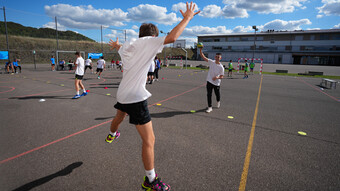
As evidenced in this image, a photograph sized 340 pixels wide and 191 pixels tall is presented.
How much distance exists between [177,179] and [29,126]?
413 centimetres

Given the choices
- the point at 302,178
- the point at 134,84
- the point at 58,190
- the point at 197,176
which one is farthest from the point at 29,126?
the point at 302,178

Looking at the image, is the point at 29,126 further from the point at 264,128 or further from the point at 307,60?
the point at 307,60

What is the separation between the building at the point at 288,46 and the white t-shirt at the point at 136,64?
4765cm

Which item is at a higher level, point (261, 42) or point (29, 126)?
point (261, 42)

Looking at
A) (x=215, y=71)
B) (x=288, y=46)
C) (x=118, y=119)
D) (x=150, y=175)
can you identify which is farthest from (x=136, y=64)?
(x=288, y=46)

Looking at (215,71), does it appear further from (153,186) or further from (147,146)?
(153,186)

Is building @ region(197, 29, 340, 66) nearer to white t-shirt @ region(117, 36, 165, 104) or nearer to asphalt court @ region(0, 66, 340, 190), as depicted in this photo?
asphalt court @ region(0, 66, 340, 190)

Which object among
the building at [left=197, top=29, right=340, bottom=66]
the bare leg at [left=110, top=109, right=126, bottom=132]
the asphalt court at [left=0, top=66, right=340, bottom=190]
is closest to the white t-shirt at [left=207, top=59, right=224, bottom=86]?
the asphalt court at [left=0, top=66, right=340, bottom=190]

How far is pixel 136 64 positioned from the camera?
216 centimetres

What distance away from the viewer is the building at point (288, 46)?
47.7 metres

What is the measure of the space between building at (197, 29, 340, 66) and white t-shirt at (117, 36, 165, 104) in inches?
1876

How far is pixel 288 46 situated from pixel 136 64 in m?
63.7

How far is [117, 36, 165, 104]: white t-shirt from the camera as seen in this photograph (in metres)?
2.05

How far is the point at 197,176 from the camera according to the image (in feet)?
8.77
